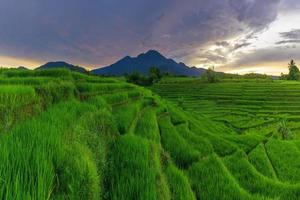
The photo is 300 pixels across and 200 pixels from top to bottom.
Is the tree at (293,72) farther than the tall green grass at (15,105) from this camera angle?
Yes

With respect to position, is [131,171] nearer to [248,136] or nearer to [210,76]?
[248,136]

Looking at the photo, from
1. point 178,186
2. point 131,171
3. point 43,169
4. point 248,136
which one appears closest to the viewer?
point 43,169

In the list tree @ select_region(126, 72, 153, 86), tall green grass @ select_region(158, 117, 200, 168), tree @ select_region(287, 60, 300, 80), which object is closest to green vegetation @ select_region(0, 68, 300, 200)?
tall green grass @ select_region(158, 117, 200, 168)

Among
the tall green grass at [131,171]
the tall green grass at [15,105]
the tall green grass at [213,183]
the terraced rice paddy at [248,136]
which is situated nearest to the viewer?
the tall green grass at [131,171]

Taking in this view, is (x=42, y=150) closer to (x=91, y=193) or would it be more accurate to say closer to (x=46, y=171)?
(x=46, y=171)

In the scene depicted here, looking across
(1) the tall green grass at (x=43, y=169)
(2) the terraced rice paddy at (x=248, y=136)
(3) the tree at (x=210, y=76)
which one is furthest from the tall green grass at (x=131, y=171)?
(3) the tree at (x=210, y=76)

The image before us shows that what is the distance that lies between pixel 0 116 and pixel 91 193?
1784 mm

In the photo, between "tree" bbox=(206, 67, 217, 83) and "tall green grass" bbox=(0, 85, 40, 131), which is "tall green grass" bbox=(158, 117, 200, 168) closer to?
"tall green grass" bbox=(0, 85, 40, 131)

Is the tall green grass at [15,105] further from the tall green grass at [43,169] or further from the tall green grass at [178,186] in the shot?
the tall green grass at [178,186]

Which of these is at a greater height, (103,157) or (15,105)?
(15,105)

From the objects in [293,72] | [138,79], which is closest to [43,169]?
[138,79]

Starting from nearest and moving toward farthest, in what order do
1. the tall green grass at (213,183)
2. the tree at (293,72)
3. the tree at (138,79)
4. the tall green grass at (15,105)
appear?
the tall green grass at (15,105)
the tall green grass at (213,183)
the tree at (138,79)
the tree at (293,72)

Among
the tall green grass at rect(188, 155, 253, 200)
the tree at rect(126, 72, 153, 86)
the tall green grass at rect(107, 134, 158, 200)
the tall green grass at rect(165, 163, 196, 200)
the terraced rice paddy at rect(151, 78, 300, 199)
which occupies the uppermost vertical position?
the tree at rect(126, 72, 153, 86)

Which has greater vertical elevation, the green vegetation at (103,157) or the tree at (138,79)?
the tree at (138,79)
